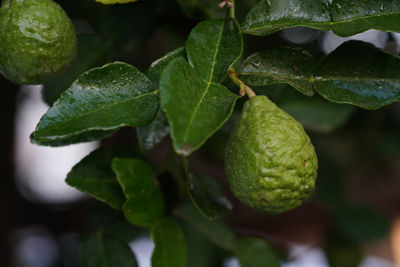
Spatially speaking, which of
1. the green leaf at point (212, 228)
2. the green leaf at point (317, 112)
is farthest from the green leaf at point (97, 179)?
the green leaf at point (317, 112)

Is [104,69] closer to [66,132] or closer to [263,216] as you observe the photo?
[66,132]

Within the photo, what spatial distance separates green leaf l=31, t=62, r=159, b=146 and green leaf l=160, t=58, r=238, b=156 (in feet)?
0.21

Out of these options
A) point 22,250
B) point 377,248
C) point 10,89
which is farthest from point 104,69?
point 22,250

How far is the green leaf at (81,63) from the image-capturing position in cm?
89

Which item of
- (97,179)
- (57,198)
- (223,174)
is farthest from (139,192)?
(57,198)

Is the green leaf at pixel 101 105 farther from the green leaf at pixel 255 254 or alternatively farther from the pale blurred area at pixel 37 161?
the pale blurred area at pixel 37 161

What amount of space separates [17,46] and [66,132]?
17 cm

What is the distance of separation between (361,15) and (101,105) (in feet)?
1.16

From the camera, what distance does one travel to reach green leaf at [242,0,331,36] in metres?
0.61

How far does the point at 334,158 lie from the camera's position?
1577 millimetres

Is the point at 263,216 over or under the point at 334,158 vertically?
under

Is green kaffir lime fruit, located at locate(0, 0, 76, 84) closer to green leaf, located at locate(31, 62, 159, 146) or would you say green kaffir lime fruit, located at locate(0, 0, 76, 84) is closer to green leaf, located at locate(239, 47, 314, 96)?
green leaf, located at locate(31, 62, 159, 146)

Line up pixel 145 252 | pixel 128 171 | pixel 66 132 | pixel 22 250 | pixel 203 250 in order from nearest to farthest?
pixel 66 132 → pixel 128 171 → pixel 203 250 → pixel 145 252 → pixel 22 250

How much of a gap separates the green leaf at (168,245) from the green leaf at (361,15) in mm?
389
